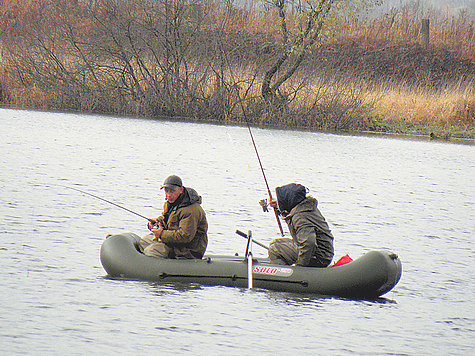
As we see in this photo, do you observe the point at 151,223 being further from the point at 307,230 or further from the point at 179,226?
the point at 307,230

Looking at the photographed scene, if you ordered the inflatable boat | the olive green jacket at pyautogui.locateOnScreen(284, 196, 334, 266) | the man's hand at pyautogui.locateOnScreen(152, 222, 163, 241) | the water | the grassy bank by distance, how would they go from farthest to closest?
the grassy bank
the man's hand at pyautogui.locateOnScreen(152, 222, 163, 241)
the inflatable boat
the olive green jacket at pyautogui.locateOnScreen(284, 196, 334, 266)
the water

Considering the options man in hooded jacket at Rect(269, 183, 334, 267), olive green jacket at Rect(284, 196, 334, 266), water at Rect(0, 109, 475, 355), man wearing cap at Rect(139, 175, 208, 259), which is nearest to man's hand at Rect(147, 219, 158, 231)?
man wearing cap at Rect(139, 175, 208, 259)

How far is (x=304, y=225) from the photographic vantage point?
7.81 m

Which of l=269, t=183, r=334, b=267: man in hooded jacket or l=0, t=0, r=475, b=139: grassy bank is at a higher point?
l=0, t=0, r=475, b=139: grassy bank

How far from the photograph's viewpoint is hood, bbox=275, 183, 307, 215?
7816mm

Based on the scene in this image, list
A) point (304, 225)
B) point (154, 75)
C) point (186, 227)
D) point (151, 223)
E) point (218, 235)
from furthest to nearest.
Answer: point (154, 75), point (218, 235), point (151, 223), point (186, 227), point (304, 225)

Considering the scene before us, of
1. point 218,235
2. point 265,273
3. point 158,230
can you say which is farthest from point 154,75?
point 265,273

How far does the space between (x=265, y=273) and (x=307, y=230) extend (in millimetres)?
614

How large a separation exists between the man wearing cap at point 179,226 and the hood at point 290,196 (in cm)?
80

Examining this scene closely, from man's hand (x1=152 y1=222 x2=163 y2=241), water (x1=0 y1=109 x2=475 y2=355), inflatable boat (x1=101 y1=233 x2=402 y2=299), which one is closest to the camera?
water (x1=0 y1=109 x2=475 y2=355)

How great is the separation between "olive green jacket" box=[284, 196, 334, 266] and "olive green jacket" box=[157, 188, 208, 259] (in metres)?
0.88

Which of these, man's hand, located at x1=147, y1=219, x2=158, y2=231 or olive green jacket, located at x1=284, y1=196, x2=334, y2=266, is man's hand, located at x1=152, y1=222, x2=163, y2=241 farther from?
olive green jacket, located at x1=284, y1=196, x2=334, y2=266

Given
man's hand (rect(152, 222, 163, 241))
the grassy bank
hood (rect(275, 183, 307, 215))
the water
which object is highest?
the grassy bank

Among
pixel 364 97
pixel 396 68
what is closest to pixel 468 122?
pixel 364 97
